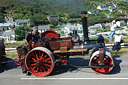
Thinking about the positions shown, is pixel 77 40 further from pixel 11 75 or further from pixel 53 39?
pixel 11 75

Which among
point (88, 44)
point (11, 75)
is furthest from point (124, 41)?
point (11, 75)

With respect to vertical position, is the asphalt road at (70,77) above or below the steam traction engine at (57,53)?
below

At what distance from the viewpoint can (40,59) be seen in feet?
17.5

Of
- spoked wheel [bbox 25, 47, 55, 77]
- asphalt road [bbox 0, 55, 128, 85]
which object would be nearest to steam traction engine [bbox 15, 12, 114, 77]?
spoked wheel [bbox 25, 47, 55, 77]

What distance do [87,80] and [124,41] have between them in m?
4.07

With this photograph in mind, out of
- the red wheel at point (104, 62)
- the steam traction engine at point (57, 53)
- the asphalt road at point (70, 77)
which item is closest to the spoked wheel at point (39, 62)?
the steam traction engine at point (57, 53)

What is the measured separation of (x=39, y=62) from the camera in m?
5.27

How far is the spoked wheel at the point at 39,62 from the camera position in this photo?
5.24 meters

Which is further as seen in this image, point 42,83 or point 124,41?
point 124,41

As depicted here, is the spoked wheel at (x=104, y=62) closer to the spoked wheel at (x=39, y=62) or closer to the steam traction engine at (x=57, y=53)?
the steam traction engine at (x=57, y=53)

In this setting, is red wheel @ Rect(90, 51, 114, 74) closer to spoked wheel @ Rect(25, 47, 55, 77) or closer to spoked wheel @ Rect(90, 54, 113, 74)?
spoked wheel @ Rect(90, 54, 113, 74)

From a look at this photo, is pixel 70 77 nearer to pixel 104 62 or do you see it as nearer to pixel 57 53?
pixel 57 53

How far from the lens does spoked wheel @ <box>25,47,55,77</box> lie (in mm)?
5242

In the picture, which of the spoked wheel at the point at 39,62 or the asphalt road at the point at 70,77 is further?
the spoked wheel at the point at 39,62
